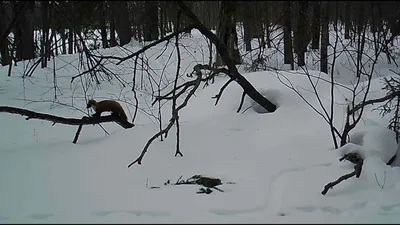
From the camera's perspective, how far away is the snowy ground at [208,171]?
376cm

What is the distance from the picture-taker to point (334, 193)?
4465 millimetres

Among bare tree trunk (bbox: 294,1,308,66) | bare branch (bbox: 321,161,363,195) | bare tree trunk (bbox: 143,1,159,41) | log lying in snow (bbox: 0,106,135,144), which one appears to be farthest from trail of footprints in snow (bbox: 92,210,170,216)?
bare tree trunk (bbox: 294,1,308,66)

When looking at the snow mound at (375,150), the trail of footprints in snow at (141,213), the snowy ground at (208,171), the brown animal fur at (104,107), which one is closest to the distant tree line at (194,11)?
the brown animal fur at (104,107)

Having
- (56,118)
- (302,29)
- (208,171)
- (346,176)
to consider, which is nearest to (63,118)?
(56,118)

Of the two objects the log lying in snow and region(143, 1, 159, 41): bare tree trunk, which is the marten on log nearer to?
the log lying in snow

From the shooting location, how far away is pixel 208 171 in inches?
209

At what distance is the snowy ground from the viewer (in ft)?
12.3

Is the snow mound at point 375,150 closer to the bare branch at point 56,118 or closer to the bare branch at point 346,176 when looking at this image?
the bare branch at point 346,176

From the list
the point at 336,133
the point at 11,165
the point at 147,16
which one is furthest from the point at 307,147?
the point at 11,165

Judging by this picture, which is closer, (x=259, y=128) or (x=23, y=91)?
(x=259, y=128)

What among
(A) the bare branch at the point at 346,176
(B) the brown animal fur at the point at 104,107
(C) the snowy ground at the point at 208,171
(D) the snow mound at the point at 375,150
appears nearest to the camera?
(C) the snowy ground at the point at 208,171

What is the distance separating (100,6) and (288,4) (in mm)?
2371

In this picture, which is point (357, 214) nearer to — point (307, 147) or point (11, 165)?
point (307, 147)

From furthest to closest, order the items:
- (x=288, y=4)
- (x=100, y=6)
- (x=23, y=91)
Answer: (x=23, y=91) → (x=288, y=4) → (x=100, y=6)
